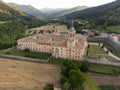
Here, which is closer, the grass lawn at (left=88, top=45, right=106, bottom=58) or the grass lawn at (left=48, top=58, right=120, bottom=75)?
the grass lawn at (left=48, top=58, right=120, bottom=75)

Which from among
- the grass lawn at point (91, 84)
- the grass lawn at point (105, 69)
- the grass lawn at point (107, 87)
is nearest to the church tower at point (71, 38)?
the grass lawn at point (105, 69)

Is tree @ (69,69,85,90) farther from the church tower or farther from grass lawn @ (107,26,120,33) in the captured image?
grass lawn @ (107,26,120,33)

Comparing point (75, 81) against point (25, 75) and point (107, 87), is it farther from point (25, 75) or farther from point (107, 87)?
point (25, 75)

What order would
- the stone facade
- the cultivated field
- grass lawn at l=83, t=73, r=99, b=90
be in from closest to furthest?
the cultivated field < grass lawn at l=83, t=73, r=99, b=90 < the stone facade

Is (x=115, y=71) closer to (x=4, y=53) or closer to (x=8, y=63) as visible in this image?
(x=8, y=63)

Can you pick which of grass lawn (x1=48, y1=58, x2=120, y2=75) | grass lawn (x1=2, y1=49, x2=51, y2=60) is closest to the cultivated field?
grass lawn (x1=2, y1=49, x2=51, y2=60)

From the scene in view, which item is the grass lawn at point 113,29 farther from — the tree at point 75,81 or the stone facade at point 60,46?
the tree at point 75,81

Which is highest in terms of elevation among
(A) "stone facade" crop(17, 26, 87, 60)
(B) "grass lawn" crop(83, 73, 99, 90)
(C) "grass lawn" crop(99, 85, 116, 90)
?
(A) "stone facade" crop(17, 26, 87, 60)
